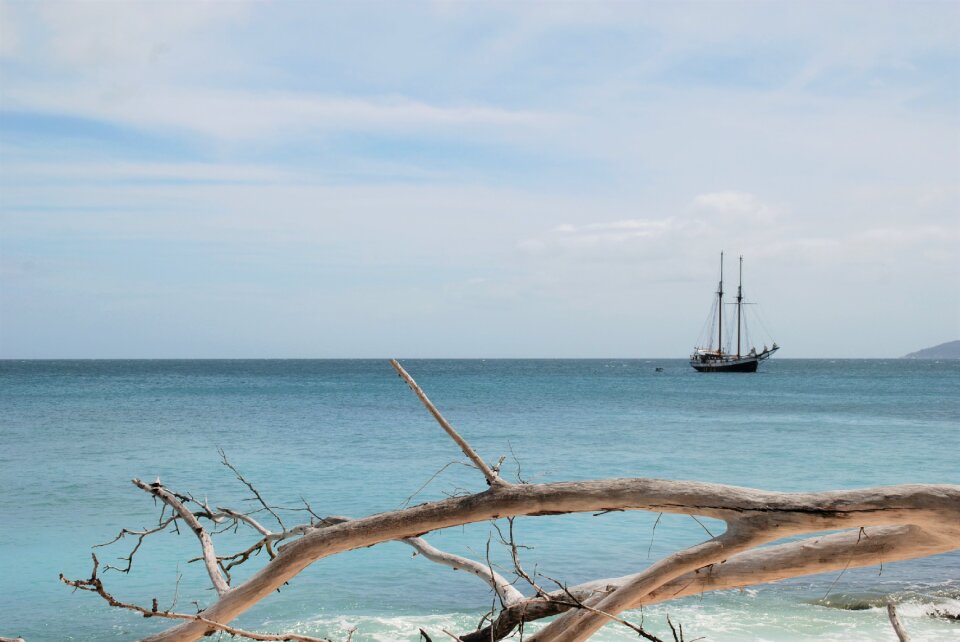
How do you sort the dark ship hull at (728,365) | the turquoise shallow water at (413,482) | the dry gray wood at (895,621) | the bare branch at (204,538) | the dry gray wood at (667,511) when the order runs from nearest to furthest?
the dry gray wood at (667,511), the dry gray wood at (895,621), the bare branch at (204,538), the turquoise shallow water at (413,482), the dark ship hull at (728,365)

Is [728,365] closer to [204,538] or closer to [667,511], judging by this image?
[204,538]

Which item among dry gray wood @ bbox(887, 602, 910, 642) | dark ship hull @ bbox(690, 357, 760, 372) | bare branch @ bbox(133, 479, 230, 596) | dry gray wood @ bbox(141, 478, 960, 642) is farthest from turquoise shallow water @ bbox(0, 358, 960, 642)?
dark ship hull @ bbox(690, 357, 760, 372)

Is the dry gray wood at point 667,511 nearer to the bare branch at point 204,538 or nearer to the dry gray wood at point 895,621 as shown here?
the dry gray wood at point 895,621

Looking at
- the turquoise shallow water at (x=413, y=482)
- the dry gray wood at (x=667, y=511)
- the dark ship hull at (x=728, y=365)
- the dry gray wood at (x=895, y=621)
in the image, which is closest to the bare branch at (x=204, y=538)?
the dry gray wood at (x=667, y=511)

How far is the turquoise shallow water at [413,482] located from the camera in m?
8.04

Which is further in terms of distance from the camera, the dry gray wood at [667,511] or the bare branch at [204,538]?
the bare branch at [204,538]

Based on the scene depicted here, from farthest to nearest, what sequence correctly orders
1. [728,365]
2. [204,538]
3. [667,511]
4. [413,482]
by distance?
[728,365]
[413,482]
[204,538]
[667,511]

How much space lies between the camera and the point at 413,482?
15.9 metres

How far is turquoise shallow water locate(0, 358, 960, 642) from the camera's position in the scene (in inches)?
316

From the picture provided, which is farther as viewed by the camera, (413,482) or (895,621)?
(413,482)

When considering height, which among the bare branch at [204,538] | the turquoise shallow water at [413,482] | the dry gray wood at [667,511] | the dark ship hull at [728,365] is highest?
the dry gray wood at [667,511]

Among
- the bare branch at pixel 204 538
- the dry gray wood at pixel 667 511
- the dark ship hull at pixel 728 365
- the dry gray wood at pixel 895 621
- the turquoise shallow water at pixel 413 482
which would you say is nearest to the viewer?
the dry gray wood at pixel 667 511

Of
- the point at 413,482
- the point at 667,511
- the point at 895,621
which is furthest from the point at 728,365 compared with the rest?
the point at 667,511

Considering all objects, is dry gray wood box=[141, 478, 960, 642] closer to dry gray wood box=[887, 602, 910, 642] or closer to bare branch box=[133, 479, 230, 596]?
dry gray wood box=[887, 602, 910, 642]
